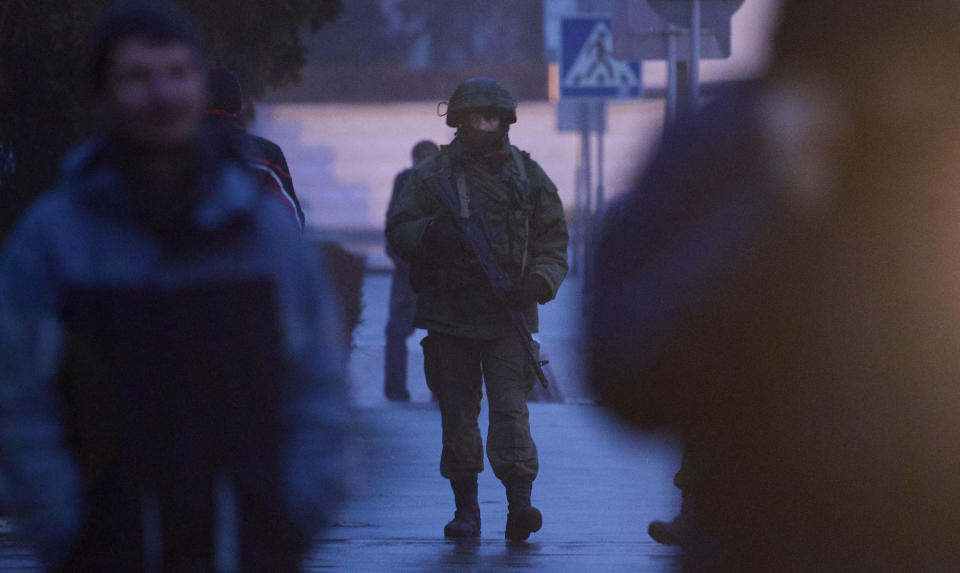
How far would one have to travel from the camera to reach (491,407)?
22.9 ft

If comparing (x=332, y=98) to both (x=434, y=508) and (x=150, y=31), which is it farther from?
(x=150, y=31)

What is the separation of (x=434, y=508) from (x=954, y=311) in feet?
16.6

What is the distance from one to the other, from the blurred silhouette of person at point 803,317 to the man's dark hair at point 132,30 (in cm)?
75

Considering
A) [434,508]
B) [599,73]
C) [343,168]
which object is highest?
A: [599,73]

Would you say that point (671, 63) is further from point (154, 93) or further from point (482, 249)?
point (154, 93)

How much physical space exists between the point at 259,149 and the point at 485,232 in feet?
3.84

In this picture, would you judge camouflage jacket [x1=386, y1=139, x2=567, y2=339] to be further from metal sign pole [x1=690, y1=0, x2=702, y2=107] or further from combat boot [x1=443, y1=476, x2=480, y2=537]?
metal sign pole [x1=690, y1=0, x2=702, y2=107]

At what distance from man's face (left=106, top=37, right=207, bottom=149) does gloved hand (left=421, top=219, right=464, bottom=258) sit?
3.98 meters

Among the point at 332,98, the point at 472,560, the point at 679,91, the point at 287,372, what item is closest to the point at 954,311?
the point at 287,372

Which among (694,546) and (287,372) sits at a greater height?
(287,372)

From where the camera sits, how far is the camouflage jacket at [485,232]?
22.6ft

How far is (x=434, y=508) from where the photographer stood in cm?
773

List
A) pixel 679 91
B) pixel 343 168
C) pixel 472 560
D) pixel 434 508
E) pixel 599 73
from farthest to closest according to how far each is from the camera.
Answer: pixel 343 168
pixel 599 73
pixel 679 91
pixel 434 508
pixel 472 560

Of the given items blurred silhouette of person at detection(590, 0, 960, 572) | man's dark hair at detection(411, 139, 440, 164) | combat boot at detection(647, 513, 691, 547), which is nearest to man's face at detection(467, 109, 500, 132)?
combat boot at detection(647, 513, 691, 547)
